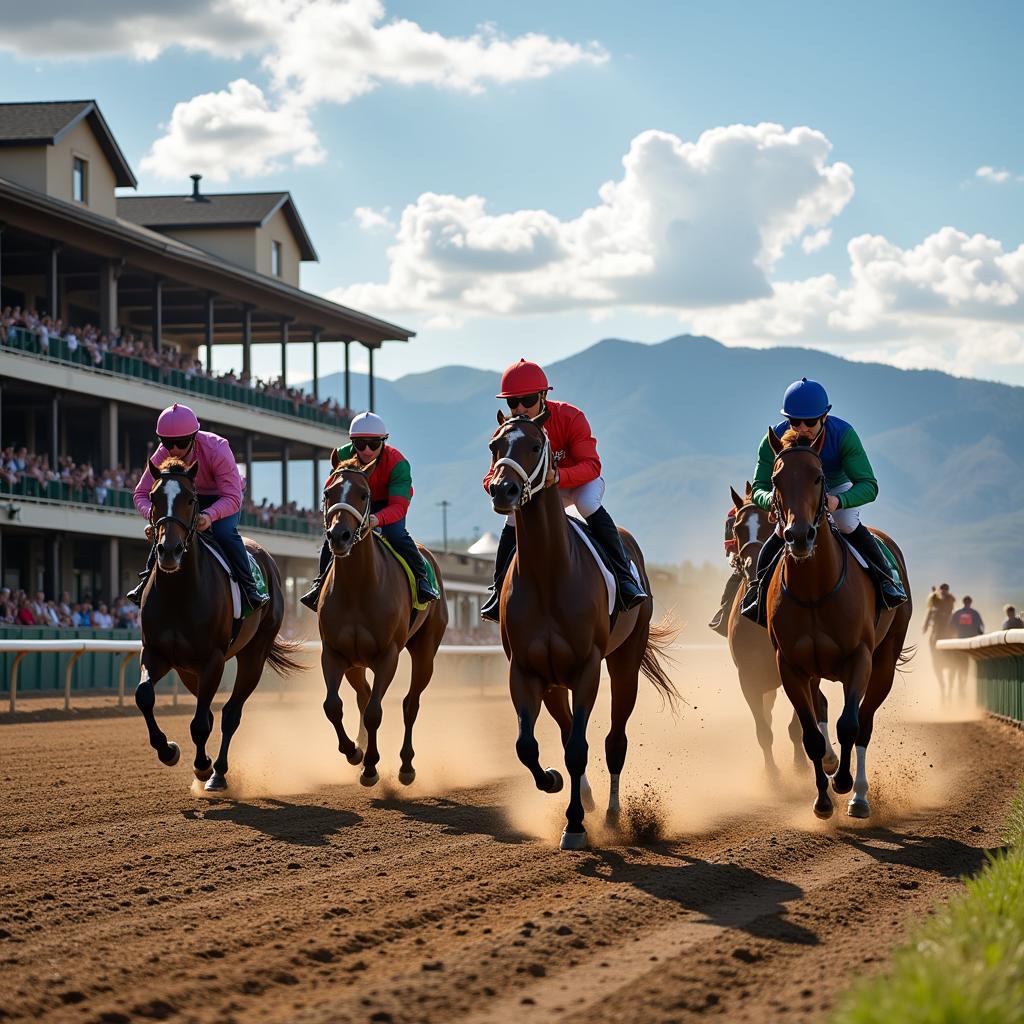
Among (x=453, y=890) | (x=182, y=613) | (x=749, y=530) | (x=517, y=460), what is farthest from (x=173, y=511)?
(x=749, y=530)

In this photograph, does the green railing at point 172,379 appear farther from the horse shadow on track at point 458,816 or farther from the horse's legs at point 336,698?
the horse shadow on track at point 458,816

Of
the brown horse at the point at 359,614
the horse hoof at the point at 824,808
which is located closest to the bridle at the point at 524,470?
the horse hoof at the point at 824,808

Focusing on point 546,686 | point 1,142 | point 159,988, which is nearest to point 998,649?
point 546,686

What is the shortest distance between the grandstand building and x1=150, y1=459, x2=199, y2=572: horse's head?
24.2 metres

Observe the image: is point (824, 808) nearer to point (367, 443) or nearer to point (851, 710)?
point (851, 710)

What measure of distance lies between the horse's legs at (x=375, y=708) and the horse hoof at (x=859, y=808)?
3254mm

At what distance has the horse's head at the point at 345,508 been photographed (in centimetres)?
1048

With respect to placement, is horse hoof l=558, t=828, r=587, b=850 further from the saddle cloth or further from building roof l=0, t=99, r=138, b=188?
building roof l=0, t=99, r=138, b=188

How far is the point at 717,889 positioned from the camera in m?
7.00

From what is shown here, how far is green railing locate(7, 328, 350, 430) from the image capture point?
35.3 meters

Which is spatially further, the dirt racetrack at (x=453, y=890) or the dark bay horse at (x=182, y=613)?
the dark bay horse at (x=182, y=613)

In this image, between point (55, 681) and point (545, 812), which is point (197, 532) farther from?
point (55, 681)

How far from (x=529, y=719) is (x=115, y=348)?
3208cm

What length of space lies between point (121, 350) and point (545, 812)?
31190mm
